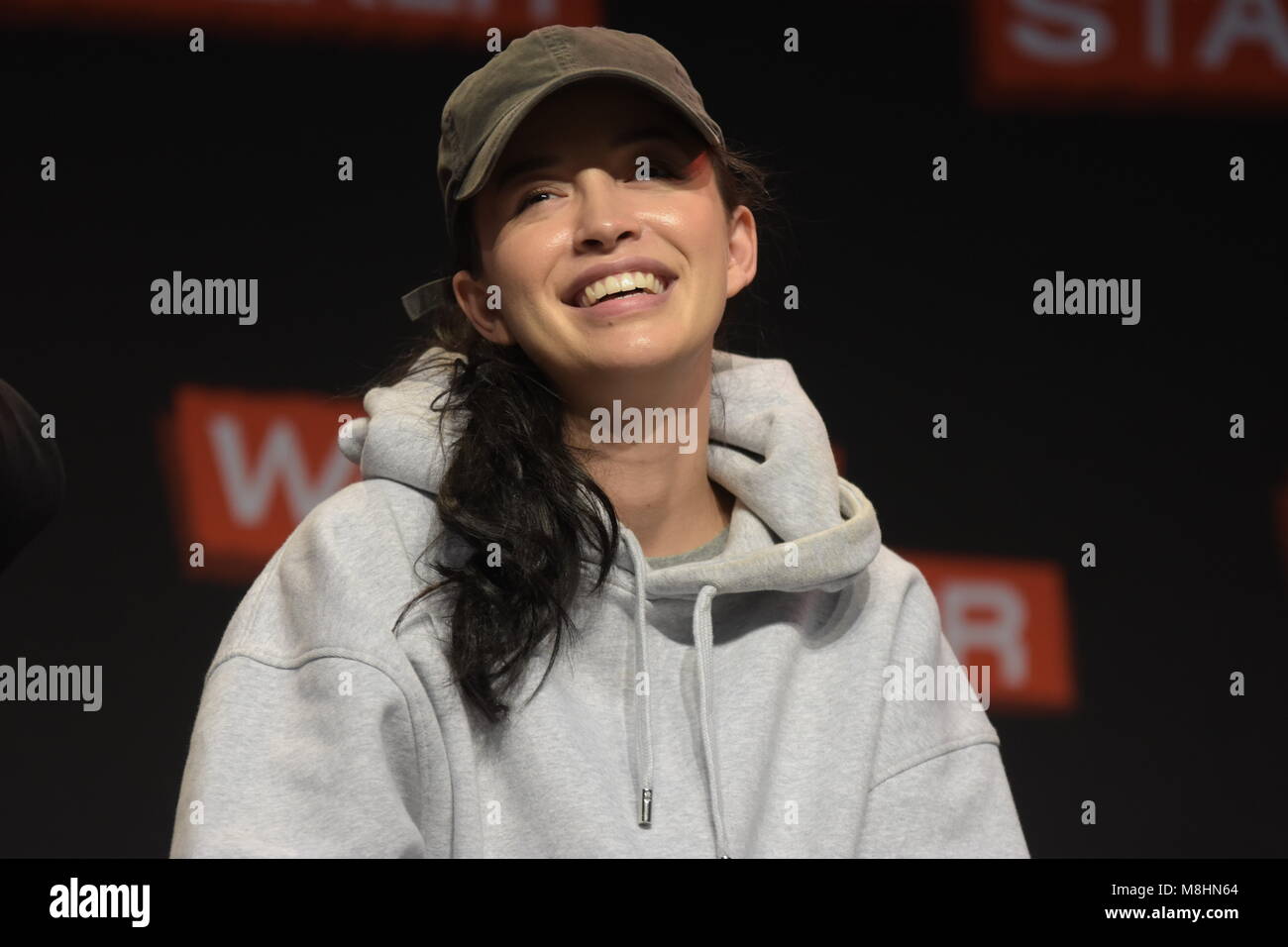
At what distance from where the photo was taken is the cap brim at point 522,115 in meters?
1.58

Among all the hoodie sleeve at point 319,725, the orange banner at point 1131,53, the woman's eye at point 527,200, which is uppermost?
the orange banner at point 1131,53

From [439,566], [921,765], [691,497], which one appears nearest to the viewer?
[439,566]

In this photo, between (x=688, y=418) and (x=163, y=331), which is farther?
(x=163, y=331)

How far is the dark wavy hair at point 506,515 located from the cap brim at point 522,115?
10cm

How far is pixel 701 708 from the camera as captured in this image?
1.57m

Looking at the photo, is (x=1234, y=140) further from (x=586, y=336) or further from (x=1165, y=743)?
(x=586, y=336)

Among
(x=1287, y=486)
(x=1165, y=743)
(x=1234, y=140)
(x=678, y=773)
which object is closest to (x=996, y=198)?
(x=1234, y=140)

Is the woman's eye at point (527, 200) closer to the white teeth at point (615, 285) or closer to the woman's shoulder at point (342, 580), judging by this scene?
the white teeth at point (615, 285)

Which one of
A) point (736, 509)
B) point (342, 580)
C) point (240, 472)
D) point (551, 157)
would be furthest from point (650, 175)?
point (240, 472)

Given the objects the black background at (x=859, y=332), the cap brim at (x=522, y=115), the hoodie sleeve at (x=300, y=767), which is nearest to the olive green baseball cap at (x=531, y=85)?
the cap brim at (x=522, y=115)

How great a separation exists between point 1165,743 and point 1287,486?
19.3 inches

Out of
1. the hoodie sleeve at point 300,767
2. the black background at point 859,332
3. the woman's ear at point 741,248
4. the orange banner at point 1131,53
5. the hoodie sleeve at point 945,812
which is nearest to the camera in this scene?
the hoodie sleeve at point 300,767


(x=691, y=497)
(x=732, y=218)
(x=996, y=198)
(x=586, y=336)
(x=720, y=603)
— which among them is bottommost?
(x=720, y=603)

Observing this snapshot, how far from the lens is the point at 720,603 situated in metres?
1.69
